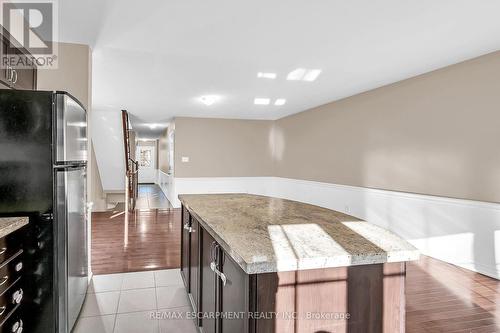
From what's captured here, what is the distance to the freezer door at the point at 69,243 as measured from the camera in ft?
6.36

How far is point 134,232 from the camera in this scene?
16.8ft

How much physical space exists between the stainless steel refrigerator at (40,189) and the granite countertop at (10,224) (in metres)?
0.14

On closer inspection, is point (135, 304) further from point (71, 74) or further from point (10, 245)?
point (71, 74)

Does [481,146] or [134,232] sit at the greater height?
[481,146]

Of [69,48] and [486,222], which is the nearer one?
[69,48]

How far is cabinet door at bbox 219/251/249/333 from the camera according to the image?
1.18 m

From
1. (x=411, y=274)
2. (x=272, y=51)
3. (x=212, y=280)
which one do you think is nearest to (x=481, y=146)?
(x=411, y=274)

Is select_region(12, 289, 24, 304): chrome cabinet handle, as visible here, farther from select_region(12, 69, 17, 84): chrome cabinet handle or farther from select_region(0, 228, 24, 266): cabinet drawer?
select_region(12, 69, 17, 84): chrome cabinet handle

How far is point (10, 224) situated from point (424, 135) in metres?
4.46

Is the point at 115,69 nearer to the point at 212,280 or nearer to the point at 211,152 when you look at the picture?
A: the point at 212,280

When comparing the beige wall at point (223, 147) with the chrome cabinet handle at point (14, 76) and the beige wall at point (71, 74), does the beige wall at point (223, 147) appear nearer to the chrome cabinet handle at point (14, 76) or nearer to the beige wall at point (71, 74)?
the beige wall at point (71, 74)

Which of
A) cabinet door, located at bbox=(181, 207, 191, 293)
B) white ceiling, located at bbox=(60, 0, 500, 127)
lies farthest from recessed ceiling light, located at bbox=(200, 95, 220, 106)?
cabinet door, located at bbox=(181, 207, 191, 293)

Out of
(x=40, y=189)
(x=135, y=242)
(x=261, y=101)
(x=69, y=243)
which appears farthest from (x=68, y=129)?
(x=261, y=101)

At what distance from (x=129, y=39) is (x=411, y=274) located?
3.89m
